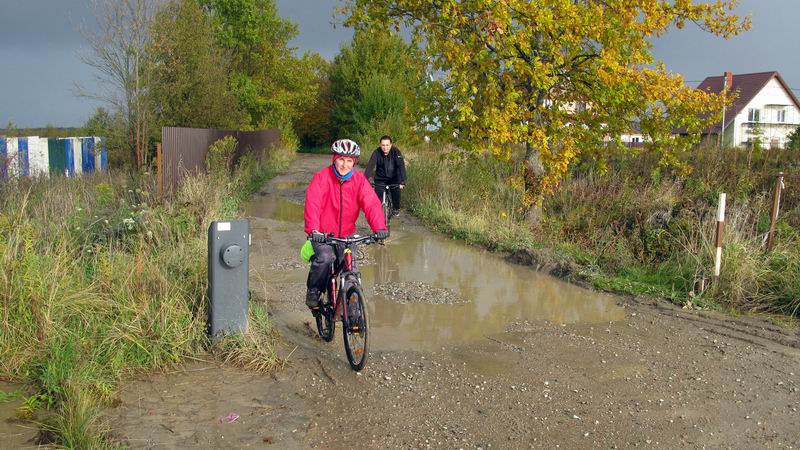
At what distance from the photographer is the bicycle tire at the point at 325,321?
6055 millimetres

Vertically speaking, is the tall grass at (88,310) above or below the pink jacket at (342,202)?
below

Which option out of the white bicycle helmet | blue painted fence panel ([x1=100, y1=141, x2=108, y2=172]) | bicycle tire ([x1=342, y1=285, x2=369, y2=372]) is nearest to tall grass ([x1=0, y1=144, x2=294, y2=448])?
bicycle tire ([x1=342, y1=285, x2=369, y2=372])

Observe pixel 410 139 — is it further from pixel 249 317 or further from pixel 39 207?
pixel 249 317

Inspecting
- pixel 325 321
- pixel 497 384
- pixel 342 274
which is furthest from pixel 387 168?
pixel 497 384

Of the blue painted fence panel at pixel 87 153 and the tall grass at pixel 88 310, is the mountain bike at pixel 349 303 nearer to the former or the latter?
Result: the tall grass at pixel 88 310

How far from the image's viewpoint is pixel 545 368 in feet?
18.6

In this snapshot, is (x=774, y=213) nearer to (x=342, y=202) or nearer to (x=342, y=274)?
(x=342, y=202)

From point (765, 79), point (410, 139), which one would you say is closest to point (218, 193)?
point (410, 139)

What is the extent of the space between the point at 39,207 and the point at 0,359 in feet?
10.5

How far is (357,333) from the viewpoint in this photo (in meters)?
5.46

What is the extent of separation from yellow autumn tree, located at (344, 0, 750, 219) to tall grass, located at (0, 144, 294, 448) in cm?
585

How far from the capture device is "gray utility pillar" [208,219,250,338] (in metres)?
5.66

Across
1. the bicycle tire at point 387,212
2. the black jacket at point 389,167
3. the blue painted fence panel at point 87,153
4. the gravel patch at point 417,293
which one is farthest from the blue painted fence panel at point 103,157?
the gravel patch at point 417,293

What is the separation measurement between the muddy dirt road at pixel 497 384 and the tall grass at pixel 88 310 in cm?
27
